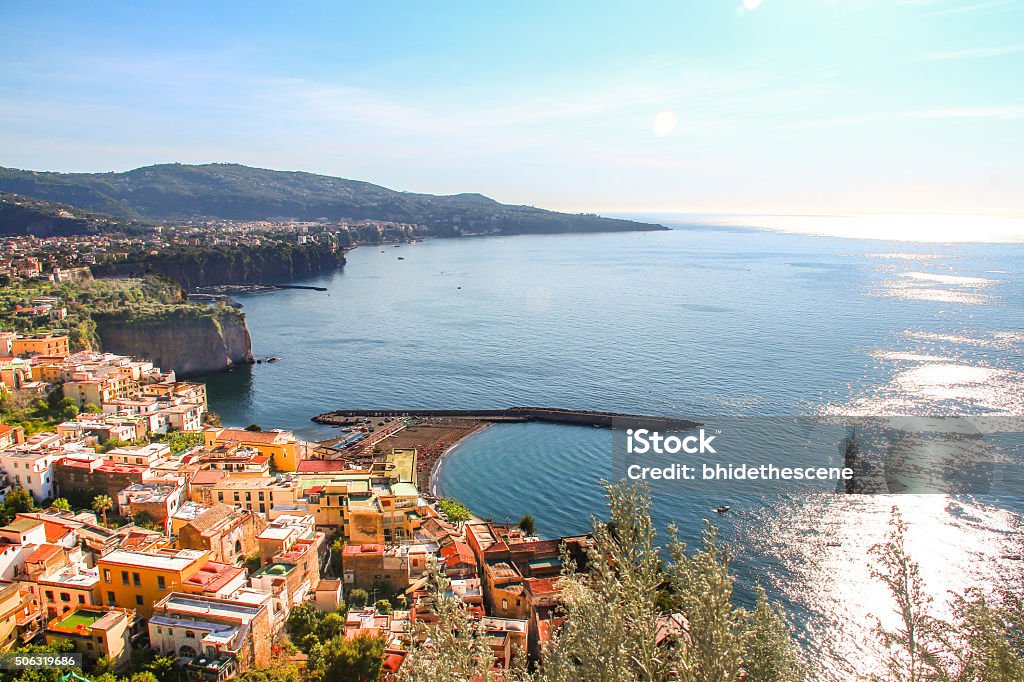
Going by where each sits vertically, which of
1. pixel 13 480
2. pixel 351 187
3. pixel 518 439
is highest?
pixel 351 187

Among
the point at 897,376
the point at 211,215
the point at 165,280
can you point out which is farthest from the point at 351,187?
the point at 897,376

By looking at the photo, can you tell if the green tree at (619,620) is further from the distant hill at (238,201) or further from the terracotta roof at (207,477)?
the distant hill at (238,201)

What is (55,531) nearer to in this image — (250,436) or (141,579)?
(141,579)

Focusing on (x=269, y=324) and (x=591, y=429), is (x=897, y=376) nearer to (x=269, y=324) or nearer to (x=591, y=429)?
(x=591, y=429)

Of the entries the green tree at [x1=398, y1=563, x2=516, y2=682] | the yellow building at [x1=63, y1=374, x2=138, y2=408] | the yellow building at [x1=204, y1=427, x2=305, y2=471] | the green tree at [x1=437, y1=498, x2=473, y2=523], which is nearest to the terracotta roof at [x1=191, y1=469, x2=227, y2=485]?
the yellow building at [x1=204, y1=427, x2=305, y2=471]

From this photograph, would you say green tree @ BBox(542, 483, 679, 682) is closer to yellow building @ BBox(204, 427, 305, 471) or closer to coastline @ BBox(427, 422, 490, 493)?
yellow building @ BBox(204, 427, 305, 471)
